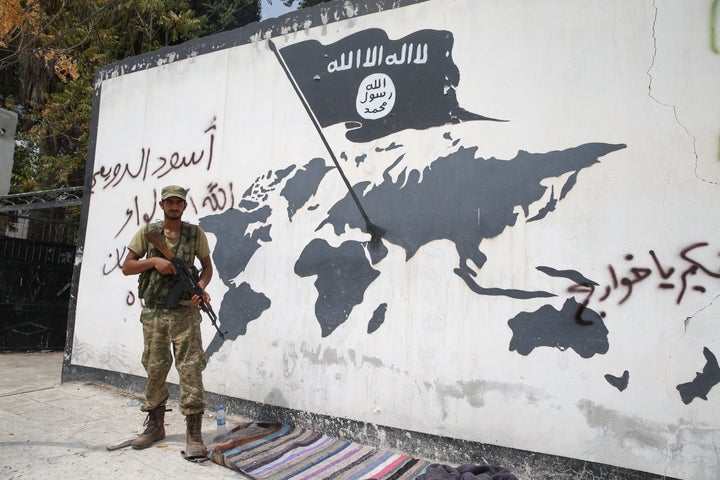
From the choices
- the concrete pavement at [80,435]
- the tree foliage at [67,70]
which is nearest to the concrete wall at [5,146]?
the concrete pavement at [80,435]

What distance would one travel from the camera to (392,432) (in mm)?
3711

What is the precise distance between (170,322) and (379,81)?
2469 mm

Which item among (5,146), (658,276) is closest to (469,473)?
(658,276)

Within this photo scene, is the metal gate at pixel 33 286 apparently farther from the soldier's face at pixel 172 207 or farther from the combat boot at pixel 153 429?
the combat boot at pixel 153 429

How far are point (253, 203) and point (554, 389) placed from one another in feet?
9.56

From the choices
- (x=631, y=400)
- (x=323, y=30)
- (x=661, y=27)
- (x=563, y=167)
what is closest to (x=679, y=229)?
(x=563, y=167)

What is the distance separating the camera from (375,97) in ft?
13.6

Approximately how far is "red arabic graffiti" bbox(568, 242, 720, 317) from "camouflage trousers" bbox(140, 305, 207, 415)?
256 centimetres

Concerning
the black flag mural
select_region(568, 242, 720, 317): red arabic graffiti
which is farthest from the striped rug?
the black flag mural

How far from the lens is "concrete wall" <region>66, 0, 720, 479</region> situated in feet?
9.93

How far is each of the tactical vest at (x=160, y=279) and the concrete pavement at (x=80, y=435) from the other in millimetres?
1040

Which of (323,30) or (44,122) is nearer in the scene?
→ (323,30)

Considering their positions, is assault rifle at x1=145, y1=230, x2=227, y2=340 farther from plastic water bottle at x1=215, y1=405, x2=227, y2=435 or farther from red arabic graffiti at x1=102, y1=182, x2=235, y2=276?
red arabic graffiti at x1=102, y1=182, x2=235, y2=276

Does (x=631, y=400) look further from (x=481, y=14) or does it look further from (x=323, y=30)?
(x=323, y=30)
